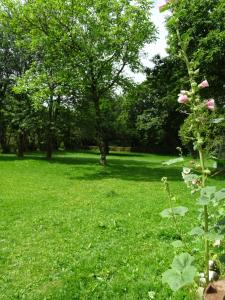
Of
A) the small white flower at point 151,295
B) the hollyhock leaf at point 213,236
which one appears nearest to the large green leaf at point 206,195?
the hollyhock leaf at point 213,236

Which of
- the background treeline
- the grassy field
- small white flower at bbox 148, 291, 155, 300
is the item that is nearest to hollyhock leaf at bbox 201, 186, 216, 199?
the grassy field

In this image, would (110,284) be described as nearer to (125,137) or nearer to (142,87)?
(142,87)

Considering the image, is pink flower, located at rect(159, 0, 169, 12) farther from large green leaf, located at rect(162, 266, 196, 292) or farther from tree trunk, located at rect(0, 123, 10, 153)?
tree trunk, located at rect(0, 123, 10, 153)

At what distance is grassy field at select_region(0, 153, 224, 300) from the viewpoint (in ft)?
20.4

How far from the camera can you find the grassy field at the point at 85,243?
20.4 feet

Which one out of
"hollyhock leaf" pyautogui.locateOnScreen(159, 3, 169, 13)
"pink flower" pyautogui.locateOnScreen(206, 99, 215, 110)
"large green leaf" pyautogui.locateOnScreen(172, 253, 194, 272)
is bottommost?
"large green leaf" pyautogui.locateOnScreen(172, 253, 194, 272)

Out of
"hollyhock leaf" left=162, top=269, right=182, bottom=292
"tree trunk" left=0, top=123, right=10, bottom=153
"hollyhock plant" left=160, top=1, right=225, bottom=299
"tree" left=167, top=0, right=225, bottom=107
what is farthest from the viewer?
"tree trunk" left=0, top=123, right=10, bottom=153

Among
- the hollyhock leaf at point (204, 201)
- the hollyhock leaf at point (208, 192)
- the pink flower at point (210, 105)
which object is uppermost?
the pink flower at point (210, 105)

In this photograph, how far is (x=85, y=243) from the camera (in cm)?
862

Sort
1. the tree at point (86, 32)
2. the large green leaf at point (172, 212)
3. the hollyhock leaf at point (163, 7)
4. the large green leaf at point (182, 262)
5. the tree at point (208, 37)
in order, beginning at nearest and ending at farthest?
the large green leaf at point (182, 262) < the hollyhock leaf at point (163, 7) < the large green leaf at point (172, 212) < the tree at point (208, 37) < the tree at point (86, 32)

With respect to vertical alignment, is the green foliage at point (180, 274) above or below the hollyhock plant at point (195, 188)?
below

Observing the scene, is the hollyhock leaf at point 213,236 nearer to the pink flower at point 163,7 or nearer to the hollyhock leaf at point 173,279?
the hollyhock leaf at point 173,279

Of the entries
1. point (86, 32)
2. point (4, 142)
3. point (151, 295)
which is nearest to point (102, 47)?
point (86, 32)

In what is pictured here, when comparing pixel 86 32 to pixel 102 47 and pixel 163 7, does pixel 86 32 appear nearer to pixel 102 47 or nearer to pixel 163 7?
pixel 102 47
